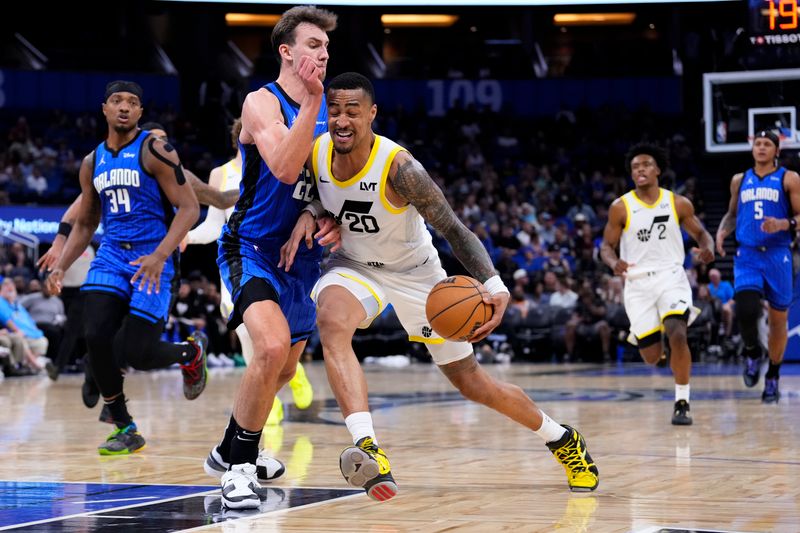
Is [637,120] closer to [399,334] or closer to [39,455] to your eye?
[399,334]

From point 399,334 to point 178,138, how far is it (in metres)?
8.30

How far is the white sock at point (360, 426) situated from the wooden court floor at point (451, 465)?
301mm

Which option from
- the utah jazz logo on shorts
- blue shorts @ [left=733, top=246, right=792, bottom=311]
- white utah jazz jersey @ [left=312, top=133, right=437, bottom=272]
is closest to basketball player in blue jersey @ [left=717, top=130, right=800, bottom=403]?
blue shorts @ [left=733, top=246, right=792, bottom=311]

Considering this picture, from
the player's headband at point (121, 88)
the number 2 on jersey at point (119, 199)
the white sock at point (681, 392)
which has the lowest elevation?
the white sock at point (681, 392)

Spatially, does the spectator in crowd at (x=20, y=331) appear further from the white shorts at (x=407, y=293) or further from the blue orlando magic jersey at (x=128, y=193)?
the white shorts at (x=407, y=293)

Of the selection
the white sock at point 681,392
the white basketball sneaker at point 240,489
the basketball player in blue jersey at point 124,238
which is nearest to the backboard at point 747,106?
the white sock at point 681,392

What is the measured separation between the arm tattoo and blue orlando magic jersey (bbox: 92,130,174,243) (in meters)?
2.35

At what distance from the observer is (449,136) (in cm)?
2619

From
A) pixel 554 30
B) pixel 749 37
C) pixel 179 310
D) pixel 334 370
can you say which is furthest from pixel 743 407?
pixel 554 30

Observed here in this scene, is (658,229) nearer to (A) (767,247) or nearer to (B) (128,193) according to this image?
(A) (767,247)

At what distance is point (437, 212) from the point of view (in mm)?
4727

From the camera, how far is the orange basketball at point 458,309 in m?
4.57

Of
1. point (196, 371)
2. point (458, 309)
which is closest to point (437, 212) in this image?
point (458, 309)

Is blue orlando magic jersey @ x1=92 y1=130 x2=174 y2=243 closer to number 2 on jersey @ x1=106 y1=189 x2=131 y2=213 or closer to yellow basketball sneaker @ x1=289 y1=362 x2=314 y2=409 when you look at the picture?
number 2 on jersey @ x1=106 y1=189 x2=131 y2=213
